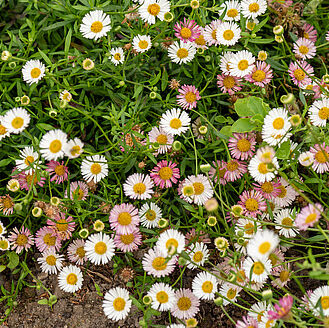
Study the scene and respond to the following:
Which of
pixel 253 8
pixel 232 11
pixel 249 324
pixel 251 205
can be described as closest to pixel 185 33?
pixel 232 11

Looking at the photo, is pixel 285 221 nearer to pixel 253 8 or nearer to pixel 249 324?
pixel 249 324

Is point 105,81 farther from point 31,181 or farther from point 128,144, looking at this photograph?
point 31,181

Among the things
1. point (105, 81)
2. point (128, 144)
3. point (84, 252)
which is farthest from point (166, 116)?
point (84, 252)

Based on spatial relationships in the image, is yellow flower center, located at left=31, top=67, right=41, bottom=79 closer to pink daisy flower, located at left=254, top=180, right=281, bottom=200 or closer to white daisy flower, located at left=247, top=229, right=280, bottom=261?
pink daisy flower, located at left=254, top=180, right=281, bottom=200

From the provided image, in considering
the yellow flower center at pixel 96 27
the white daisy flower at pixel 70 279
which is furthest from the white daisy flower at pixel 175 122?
→ the white daisy flower at pixel 70 279

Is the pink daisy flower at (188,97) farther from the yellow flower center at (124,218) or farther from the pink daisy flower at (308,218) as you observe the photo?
the pink daisy flower at (308,218)

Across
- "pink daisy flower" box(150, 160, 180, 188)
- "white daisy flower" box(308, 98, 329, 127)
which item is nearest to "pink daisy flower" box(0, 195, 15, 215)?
"pink daisy flower" box(150, 160, 180, 188)
